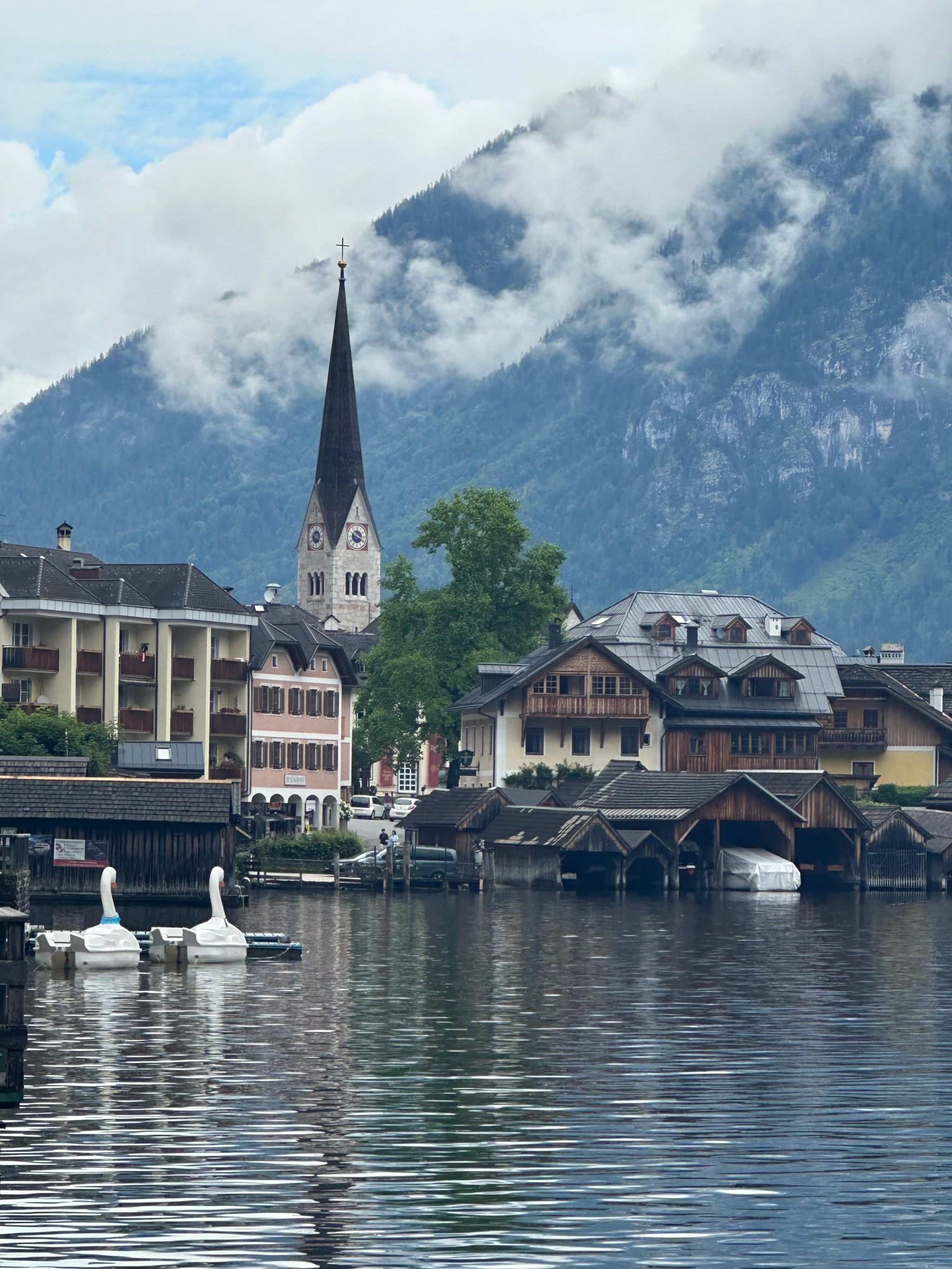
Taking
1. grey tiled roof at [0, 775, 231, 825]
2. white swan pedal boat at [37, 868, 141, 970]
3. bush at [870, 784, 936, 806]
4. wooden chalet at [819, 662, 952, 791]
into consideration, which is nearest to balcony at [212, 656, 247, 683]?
wooden chalet at [819, 662, 952, 791]

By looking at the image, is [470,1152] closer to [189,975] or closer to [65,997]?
[65,997]

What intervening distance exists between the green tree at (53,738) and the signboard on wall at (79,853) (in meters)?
17.7

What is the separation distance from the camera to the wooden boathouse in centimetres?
8300

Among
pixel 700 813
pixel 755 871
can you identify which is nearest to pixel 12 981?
pixel 700 813

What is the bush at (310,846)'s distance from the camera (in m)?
112

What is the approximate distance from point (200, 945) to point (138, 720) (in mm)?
61395

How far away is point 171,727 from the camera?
12619 cm

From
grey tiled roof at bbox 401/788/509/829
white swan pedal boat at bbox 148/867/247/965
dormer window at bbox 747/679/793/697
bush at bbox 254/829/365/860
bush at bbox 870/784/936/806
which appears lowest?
white swan pedal boat at bbox 148/867/247/965

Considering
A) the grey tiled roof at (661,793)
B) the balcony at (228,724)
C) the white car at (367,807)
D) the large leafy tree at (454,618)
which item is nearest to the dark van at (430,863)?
the grey tiled roof at (661,793)

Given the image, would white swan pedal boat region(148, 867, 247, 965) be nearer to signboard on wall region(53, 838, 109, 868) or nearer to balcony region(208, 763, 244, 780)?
signboard on wall region(53, 838, 109, 868)

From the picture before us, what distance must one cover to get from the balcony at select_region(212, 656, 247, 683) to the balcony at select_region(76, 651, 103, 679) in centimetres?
890

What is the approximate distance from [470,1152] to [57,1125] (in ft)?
20.2

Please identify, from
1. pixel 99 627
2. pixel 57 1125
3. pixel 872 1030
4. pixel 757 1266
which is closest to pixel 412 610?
pixel 99 627

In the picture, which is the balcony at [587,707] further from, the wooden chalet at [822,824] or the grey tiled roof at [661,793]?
the wooden chalet at [822,824]
